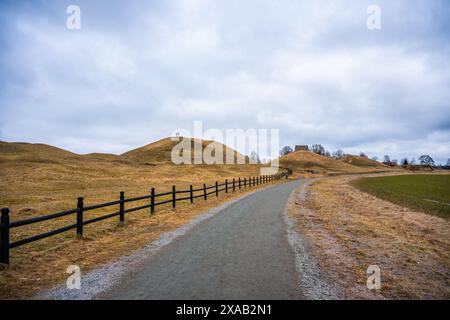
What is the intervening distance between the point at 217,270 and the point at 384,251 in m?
5.29

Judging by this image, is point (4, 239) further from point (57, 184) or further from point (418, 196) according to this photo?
point (57, 184)

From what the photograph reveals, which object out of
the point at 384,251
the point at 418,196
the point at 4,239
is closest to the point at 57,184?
the point at 4,239

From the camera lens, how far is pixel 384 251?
8.26m

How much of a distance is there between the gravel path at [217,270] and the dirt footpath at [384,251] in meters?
1.01

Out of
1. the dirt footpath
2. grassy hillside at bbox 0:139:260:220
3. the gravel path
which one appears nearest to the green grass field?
the dirt footpath

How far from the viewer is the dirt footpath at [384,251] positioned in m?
5.55

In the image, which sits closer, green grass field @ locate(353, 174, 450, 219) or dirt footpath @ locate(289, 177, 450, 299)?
dirt footpath @ locate(289, 177, 450, 299)

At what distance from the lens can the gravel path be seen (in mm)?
5109

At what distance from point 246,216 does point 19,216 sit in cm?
1249

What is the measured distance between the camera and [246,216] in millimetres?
13945

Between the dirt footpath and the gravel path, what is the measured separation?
101cm

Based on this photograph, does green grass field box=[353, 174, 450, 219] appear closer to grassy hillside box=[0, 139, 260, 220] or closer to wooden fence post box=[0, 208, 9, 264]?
wooden fence post box=[0, 208, 9, 264]

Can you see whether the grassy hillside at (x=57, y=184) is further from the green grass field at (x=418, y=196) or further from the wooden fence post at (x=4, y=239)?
the green grass field at (x=418, y=196)
